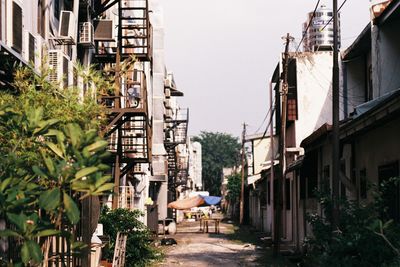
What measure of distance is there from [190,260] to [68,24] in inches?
441

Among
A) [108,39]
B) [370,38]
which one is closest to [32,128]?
[370,38]

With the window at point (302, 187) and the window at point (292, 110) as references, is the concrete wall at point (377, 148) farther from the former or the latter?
the window at point (292, 110)

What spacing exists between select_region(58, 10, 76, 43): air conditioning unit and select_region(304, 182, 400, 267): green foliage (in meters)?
8.17

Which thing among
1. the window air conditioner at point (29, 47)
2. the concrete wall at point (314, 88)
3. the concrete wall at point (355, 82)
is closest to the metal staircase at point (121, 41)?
the concrete wall at point (355, 82)

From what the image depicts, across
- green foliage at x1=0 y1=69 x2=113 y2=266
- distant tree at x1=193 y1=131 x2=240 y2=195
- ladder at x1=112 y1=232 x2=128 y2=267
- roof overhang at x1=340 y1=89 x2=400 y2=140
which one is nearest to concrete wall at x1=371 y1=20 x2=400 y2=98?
roof overhang at x1=340 y1=89 x2=400 y2=140

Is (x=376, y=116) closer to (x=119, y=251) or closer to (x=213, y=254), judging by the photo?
(x=119, y=251)

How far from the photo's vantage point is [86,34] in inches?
885

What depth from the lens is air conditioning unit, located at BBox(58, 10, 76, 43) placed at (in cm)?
1870

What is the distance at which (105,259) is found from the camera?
1953 centimetres

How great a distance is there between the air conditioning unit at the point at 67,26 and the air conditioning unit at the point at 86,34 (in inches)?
131

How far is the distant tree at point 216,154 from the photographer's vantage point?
14188 cm

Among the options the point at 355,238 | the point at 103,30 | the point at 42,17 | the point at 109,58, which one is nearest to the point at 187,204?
the point at 109,58

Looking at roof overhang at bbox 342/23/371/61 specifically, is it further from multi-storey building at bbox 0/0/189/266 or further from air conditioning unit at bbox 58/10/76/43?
air conditioning unit at bbox 58/10/76/43

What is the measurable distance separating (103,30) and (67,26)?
654cm
